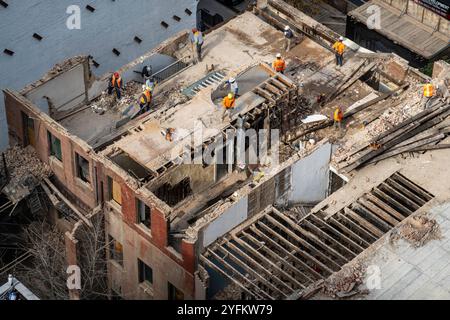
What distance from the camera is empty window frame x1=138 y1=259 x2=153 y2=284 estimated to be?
264ft

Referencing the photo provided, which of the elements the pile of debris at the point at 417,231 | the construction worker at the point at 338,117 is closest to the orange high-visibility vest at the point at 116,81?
the construction worker at the point at 338,117

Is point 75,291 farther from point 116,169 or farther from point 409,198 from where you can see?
point 409,198

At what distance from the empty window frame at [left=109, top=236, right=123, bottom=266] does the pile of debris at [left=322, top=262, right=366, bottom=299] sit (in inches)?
634

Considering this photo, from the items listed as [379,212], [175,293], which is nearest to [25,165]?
[175,293]

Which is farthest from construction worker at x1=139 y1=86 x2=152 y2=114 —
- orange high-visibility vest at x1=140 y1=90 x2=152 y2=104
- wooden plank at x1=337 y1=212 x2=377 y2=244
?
wooden plank at x1=337 y1=212 x2=377 y2=244

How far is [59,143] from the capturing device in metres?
81.4

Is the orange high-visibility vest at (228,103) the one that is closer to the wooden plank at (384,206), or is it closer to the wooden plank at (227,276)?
the wooden plank at (384,206)

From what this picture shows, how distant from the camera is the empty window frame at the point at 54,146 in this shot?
81500 mm

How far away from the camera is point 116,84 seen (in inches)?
3344

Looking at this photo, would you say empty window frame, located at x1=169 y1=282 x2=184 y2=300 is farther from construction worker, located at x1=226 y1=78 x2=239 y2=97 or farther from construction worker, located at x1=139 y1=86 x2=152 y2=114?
construction worker, located at x1=226 y1=78 x2=239 y2=97

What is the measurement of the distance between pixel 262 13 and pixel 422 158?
1903 centimetres

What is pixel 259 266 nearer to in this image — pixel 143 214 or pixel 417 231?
pixel 143 214

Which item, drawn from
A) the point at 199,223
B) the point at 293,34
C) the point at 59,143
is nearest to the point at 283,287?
the point at 199,223

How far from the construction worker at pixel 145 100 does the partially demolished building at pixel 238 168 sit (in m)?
0.59
